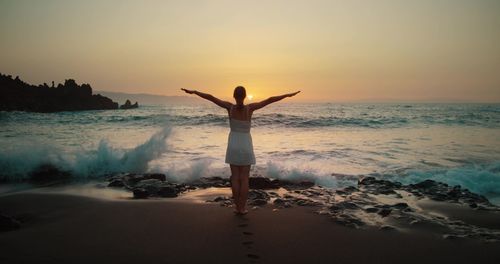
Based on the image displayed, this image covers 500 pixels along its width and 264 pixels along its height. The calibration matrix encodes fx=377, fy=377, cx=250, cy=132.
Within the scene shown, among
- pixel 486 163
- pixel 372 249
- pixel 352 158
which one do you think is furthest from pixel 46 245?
pixel 486 163

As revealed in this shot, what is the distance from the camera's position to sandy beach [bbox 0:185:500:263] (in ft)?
13.6

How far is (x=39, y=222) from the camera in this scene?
211 inches

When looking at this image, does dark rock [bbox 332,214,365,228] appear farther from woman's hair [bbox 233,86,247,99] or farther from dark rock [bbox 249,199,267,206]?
woman's hair [bbox 233,86,247,99]

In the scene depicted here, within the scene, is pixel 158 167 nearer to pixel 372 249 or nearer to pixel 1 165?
pixel 1 165

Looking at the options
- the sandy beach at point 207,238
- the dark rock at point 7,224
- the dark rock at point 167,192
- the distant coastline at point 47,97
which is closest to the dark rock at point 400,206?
the sandy beach at point 207,238

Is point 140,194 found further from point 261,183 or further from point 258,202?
point 261,183

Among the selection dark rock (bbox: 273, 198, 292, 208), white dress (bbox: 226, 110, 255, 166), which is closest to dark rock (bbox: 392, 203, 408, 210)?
dark rock (bbox: 273, 198, 292, 208)

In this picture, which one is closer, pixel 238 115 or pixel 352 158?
pixel 238 115

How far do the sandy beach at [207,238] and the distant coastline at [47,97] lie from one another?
4140 cm

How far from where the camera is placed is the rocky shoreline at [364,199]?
5527mm

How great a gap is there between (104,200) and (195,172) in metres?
3.46

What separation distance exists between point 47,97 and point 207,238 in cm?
5277

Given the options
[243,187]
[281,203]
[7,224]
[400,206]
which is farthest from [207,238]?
[400,206]

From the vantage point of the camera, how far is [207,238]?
4.76 meters
